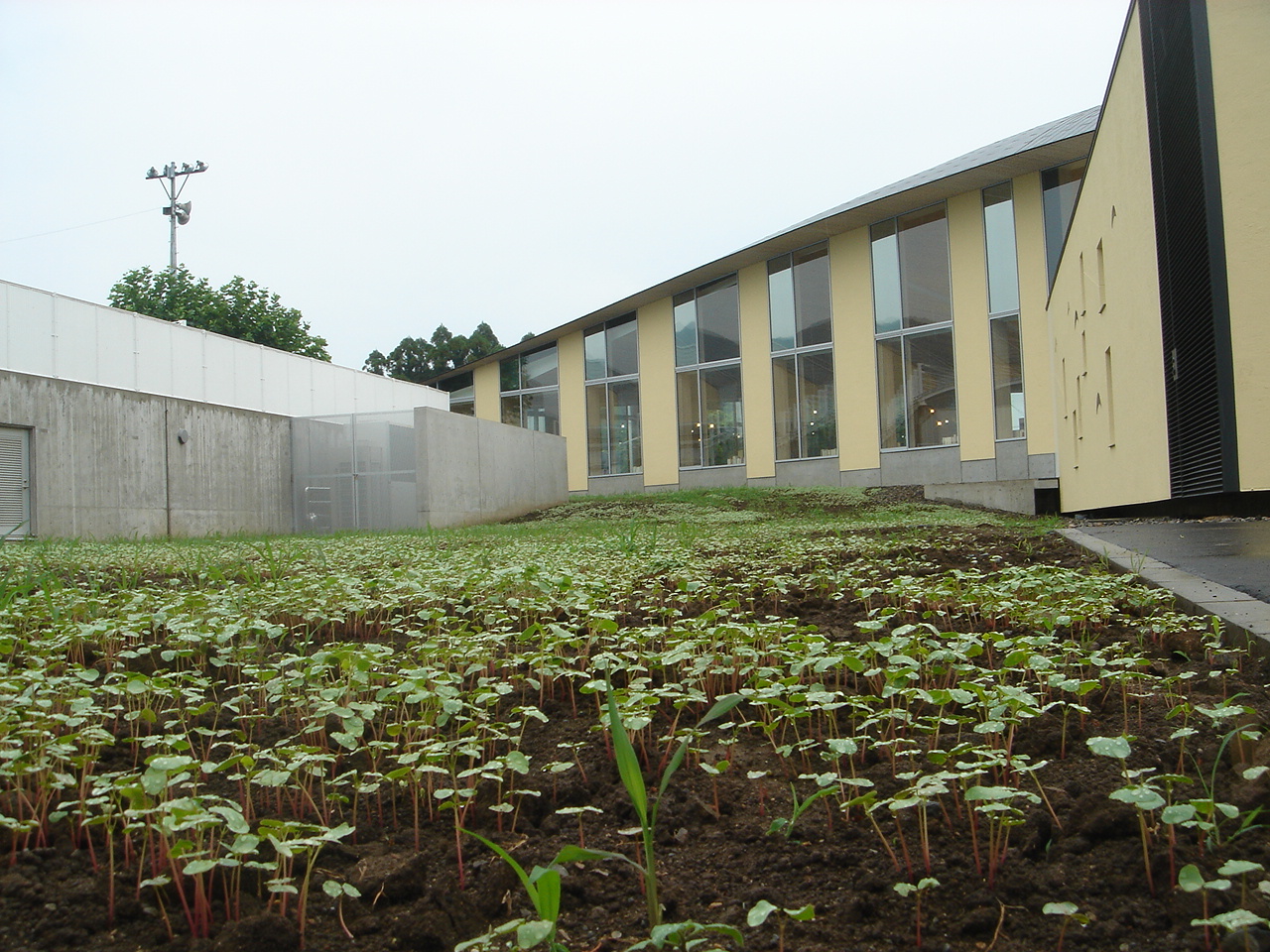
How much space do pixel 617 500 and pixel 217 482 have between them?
9134mm

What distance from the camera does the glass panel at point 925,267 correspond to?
2091 centimetres

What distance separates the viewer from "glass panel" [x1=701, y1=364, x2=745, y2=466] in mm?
23641

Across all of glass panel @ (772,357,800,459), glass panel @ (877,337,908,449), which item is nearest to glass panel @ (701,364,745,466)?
glass panel @ (772,357,800,459)

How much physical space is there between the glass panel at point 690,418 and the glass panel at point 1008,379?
800 centimetres

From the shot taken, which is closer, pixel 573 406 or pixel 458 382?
pixel 573 406

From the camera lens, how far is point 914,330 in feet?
69.6

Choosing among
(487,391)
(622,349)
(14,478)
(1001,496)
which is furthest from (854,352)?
(14,478)

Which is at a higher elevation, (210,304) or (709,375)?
(210,304)

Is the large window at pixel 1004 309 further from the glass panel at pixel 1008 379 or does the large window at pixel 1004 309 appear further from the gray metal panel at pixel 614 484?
the gray metal panel at pixel 614 484

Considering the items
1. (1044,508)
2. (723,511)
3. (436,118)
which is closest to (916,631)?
(723,511)

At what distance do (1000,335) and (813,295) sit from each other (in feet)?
16.2

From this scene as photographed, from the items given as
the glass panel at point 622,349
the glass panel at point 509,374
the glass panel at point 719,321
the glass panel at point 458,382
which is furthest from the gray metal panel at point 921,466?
the glass panel at point 458,382

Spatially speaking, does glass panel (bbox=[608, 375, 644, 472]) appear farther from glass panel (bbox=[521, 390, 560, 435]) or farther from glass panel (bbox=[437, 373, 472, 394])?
glass panel (bbox=[437, 373, 472, 394])

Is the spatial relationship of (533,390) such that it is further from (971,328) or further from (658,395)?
(971,328)
